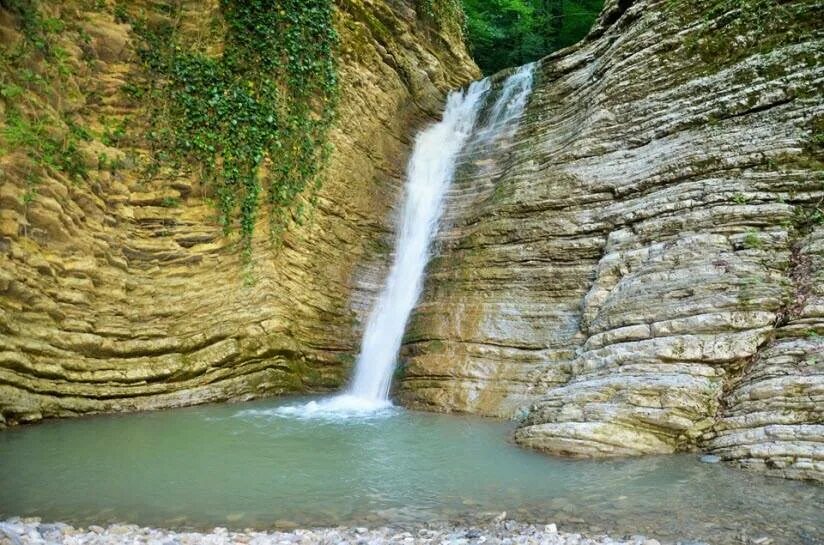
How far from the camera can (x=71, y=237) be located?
843cm

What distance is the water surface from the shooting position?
4570mm

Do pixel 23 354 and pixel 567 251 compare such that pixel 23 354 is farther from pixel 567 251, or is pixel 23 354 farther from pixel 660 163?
pixel 660 163

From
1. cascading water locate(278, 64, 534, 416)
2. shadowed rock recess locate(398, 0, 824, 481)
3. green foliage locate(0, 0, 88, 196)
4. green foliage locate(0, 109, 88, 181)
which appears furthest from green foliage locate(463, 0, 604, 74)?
green foliage locate(0, 109, 88, 181)

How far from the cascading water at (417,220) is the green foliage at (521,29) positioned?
752 cm

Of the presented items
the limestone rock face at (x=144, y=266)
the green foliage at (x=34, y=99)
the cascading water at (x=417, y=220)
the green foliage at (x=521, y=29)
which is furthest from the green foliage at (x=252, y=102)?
the green foliage at (x=521, y=29)

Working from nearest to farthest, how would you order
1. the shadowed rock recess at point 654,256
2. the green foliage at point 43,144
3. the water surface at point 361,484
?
the water surface at point 361,484 < the shadowed rock recess at point 654,256 < the green foliage at point 43,144

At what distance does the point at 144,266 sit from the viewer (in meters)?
9.44

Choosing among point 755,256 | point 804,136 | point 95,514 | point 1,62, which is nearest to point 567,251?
point 755,256

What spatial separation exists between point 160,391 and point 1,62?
5229 millimetres

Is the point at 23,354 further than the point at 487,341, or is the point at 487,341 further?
the point at 487,341

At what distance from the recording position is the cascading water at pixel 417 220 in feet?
35.8

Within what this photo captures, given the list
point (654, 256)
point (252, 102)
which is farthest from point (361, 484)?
point (252, 102)

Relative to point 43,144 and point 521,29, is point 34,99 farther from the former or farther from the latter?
point 521,29

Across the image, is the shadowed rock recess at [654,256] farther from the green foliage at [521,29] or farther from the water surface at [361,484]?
the green foliage at [521,29]
